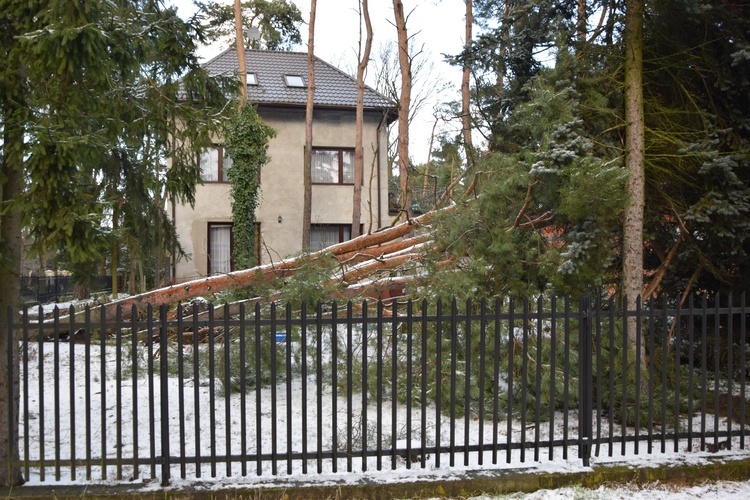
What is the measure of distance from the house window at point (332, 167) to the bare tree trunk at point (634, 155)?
1450 centimetres

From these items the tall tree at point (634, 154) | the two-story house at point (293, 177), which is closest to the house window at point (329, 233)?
the two-story house at point (293, 177)

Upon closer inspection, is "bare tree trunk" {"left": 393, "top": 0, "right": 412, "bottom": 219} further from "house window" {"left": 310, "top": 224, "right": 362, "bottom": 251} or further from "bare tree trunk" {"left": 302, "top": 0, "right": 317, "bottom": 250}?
"house window" {"left": 310, "top": 224, "right": 362, "bottom": 251}

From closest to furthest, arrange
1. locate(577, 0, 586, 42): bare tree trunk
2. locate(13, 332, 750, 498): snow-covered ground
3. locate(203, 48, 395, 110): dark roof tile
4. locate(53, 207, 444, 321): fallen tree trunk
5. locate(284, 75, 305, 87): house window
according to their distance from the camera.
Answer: locate(13, 332, 750, 498): snow-covered ground
locate(577, 0, 586, 42): bare tree trunk
locate(53, 207, 444, 321): fallen tree trunk
locate(203, 48, 395, 110): dark roof tile
locate(284, 75, 305, 87): house window

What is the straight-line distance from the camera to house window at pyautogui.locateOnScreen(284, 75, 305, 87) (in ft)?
71.9

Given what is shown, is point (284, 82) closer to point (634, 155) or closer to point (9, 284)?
point (634, 155)

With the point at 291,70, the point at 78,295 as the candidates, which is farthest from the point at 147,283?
the point at 291,70

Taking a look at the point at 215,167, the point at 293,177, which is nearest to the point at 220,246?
the point at 215,167

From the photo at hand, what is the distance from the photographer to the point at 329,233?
842 inches

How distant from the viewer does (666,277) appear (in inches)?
365

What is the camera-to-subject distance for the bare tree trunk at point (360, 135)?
19.6m

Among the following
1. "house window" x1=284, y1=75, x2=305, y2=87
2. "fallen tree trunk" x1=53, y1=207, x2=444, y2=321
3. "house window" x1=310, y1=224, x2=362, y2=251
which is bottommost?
"fallen tree trunk" x1=53, y1=207, x2=444, y2=321

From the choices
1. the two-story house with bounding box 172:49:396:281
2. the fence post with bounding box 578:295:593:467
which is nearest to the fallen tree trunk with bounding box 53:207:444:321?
the fence post with bounding box 578:295:593:467

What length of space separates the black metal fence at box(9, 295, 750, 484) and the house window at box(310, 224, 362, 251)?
11.2 m

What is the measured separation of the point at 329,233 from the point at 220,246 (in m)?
3.54
